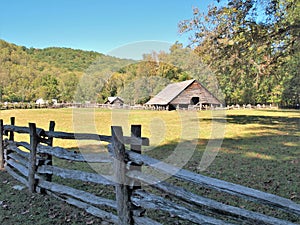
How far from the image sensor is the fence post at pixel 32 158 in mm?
4574

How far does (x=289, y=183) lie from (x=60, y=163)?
17.4 ft

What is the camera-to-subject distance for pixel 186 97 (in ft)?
79.0

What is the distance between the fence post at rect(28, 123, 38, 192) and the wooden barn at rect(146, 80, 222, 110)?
13.8 m

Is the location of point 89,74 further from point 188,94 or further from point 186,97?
point 188,94

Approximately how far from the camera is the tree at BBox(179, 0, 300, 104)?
11.0 m

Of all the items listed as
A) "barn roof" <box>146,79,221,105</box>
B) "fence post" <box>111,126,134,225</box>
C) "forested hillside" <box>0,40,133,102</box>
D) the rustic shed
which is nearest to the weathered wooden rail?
"fence post" <box>111,126,134,225</box>

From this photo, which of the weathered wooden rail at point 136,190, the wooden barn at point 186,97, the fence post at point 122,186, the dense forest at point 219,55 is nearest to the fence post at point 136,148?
the weathered wooden rail at point 136,190

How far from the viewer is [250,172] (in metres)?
5.74

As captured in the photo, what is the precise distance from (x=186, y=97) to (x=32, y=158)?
66.8 ft

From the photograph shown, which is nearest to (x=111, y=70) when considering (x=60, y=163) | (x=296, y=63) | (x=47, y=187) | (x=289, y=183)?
(x=60, y=163)

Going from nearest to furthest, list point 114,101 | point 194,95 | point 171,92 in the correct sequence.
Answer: point 114,101, point 171,92, point 194,95

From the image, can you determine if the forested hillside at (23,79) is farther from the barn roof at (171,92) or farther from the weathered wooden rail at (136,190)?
the weathered wooden rail at (136,190)

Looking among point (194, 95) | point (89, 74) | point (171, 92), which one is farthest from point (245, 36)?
point (194, 95)

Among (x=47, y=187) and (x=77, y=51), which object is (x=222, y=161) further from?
(x=77, y=51)
